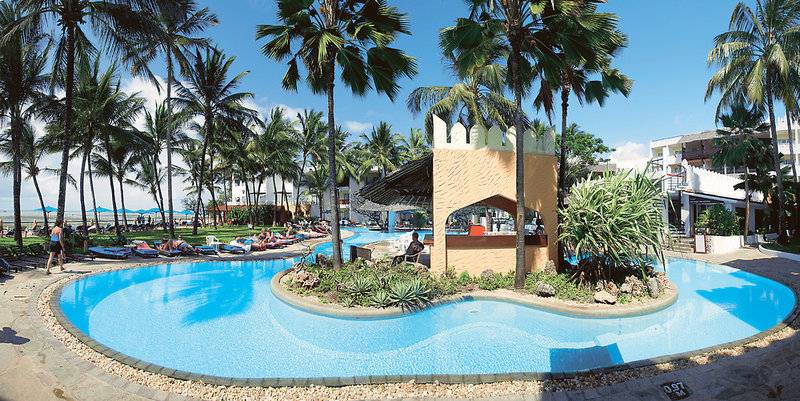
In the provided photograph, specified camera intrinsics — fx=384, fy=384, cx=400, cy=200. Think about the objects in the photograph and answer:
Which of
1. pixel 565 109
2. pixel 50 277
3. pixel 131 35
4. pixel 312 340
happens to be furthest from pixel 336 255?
pixel 131 35

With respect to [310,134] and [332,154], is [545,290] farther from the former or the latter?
[310,134]

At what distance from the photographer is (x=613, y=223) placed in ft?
33.1

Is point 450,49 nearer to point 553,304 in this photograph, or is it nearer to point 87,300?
point 553,304

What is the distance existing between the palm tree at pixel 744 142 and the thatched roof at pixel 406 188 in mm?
17844

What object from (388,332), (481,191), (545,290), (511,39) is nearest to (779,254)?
(545,290)

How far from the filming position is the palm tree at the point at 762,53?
17703 millimetres

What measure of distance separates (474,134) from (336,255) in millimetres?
5725

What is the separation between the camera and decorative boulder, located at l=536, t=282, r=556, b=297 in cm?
985

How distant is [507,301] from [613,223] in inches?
136

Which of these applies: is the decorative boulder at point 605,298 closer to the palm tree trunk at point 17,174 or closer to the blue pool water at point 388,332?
the blue pool water at point 388,332

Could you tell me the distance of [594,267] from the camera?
10.8 meters

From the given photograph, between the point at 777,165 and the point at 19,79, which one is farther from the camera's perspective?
the point at 777,165

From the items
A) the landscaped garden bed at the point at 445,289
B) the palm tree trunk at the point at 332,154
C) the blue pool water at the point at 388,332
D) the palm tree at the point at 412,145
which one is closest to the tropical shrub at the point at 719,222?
the blue pool water at the point at 388,332

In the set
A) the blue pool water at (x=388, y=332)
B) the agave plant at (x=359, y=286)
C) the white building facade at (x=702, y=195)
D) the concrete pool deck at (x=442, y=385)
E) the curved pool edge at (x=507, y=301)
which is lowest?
the blue pool water at (x=388, y=332)
